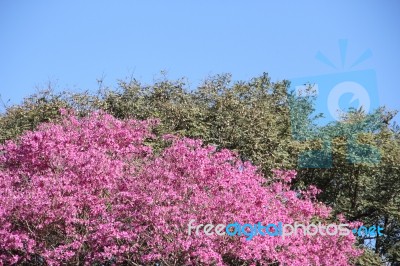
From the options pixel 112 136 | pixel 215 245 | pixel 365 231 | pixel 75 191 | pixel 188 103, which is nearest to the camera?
pixel 215 245

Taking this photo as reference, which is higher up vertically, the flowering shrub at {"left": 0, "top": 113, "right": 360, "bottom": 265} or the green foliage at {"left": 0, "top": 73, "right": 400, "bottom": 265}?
the green foliage at {"left": 0, "top": 73, "right": 400, "bottom": 265}

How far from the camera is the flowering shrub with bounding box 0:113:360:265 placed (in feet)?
43.5

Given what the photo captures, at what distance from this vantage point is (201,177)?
14258 mm

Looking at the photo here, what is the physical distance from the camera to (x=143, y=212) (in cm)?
1334

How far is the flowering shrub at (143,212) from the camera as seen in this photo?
43.5 feet

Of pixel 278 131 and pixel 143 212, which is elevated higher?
pixel 278 131

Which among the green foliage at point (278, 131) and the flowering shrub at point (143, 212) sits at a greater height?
the green foliage at point (278, 131)

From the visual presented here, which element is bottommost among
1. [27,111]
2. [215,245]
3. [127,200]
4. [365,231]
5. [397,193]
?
[215,245]

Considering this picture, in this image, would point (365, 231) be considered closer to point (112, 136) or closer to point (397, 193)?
point (397, 193)

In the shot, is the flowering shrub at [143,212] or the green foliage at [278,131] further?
the green foliage at [278,131]

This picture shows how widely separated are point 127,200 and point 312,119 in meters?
14.2

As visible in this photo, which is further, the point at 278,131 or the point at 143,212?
the point at 278,131

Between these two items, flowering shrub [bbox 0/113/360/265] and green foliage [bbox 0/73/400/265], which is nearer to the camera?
flowering shrub [bbox 0/113/360/265]

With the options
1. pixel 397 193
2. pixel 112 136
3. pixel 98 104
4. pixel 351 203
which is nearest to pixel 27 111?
pixel 98 104
